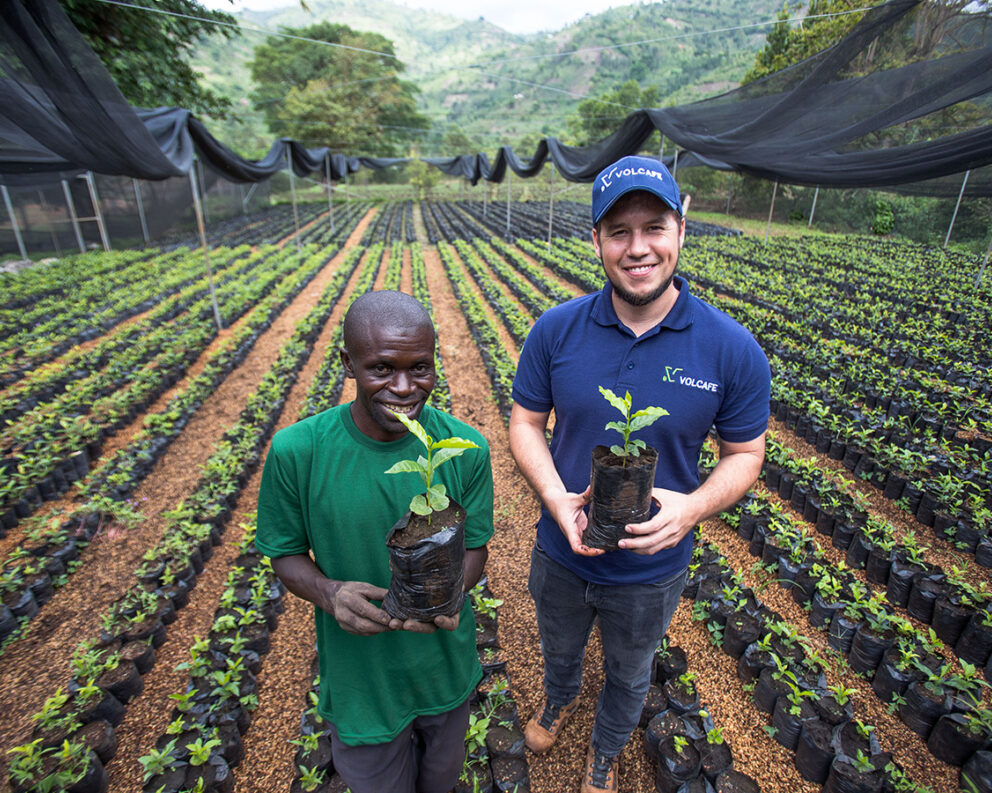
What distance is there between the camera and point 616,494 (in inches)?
62.9

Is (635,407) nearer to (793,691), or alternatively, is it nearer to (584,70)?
(793,691)

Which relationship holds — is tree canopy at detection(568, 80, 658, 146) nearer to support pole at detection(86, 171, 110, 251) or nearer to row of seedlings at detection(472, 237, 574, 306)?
row of seedlings at detection(472, 237, 574, 306)

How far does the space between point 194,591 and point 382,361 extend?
3614mm

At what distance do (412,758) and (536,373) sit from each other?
159cm

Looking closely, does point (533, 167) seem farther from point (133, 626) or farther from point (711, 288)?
point (133, 626)

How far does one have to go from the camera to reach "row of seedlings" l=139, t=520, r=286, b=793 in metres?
2.44

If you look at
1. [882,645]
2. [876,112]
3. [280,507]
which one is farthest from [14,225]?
[882,645]

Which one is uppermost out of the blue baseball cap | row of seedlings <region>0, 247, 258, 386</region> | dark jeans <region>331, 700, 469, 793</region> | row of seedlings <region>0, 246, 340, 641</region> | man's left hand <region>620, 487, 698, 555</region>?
the blue baseball cap

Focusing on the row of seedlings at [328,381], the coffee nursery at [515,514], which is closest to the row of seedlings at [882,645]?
the coffee nursery at [515,514]

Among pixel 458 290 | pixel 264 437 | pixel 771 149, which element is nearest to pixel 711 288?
pixel 771 149

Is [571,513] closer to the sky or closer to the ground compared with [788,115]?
closer to the ground

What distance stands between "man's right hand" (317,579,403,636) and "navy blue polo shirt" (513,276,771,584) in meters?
0.88

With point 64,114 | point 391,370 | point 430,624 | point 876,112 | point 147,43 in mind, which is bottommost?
point 430,624

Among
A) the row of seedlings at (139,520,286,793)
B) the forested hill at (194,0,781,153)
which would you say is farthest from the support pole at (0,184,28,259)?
the forested hill at (194,0,781,153)
